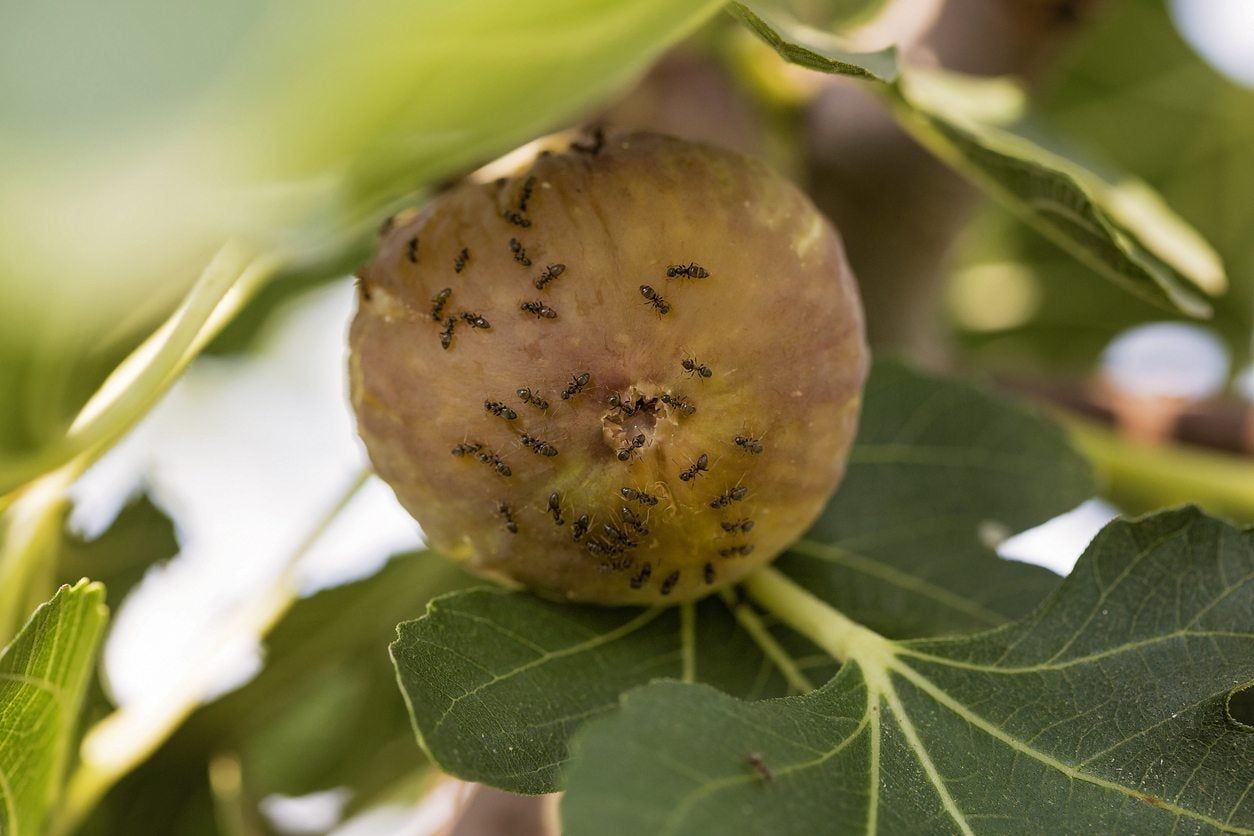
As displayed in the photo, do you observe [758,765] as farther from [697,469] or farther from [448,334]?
[448,334]

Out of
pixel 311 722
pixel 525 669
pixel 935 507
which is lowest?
pixel 311 722

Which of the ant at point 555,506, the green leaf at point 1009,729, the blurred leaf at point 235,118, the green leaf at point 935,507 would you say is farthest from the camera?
the green leaf at point 935,507

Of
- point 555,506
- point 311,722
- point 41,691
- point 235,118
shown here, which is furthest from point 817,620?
point 311,722

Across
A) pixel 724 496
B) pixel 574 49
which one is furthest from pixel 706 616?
pixel 574 49

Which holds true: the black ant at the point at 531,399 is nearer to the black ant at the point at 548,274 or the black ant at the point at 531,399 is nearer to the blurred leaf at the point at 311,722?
the black ant at the point at 548,274

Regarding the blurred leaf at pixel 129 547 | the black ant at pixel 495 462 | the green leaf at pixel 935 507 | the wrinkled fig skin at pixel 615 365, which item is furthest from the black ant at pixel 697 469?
the blurred leaf at pixel 129 547

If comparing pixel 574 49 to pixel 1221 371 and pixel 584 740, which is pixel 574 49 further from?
pixel 1221 371
